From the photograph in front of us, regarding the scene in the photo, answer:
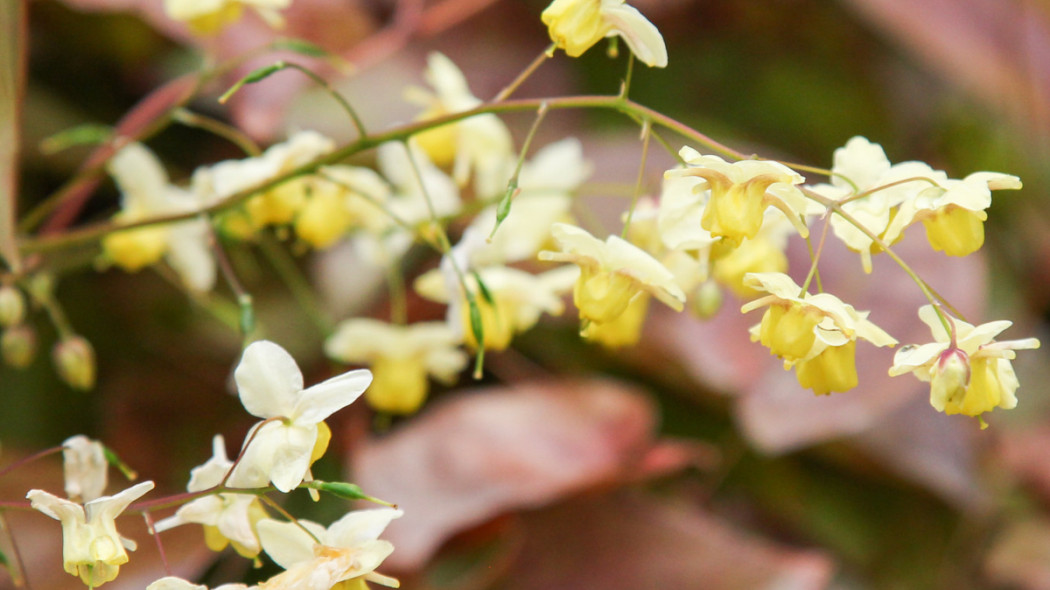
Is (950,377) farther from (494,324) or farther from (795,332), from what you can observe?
(494,324)

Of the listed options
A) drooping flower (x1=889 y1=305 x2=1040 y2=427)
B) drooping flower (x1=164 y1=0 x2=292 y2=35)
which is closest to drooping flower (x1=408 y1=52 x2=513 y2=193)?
drooping flower (x1=164 y1=0 x2=292 y2=35)

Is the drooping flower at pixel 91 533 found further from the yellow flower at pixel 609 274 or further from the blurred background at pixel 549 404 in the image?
the blurred background at pixel 549 404

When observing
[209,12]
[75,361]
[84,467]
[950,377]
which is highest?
[209,12]

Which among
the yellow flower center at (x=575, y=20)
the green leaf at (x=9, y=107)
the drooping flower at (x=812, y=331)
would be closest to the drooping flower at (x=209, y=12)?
the green leaf at (x=9, y=107)

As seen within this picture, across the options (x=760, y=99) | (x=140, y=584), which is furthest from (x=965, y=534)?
(x=140, y=584)

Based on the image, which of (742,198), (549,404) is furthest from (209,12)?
(549,404)

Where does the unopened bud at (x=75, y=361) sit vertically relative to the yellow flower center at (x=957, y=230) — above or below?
above
